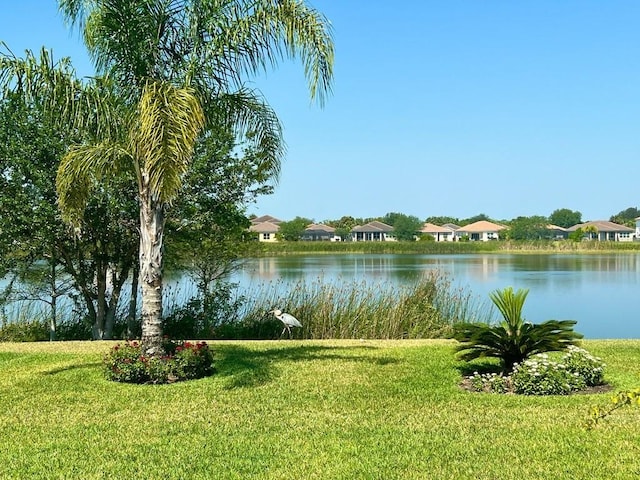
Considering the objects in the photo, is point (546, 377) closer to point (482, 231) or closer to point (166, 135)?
point (166, 135)

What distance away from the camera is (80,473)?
4.84 metres

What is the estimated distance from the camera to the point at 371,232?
104 m

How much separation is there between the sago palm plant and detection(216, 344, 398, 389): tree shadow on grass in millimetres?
1429

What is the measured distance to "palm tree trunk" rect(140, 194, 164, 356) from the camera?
795cm

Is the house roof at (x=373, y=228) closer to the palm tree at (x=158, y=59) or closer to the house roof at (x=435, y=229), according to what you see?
the house roof at (x=435, y=229)

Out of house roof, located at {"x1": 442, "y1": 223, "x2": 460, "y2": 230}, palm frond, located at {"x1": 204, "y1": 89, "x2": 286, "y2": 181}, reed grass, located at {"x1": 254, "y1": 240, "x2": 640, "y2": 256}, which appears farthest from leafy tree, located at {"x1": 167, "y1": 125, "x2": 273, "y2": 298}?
house roof, located at {"x1": 442, "y1": 223, "x2": 460, "y2": 230}

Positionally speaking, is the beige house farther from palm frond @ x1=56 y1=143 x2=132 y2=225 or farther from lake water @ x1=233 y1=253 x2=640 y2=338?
palm frond @ x1=56 y1=143 x2=132 y2=225

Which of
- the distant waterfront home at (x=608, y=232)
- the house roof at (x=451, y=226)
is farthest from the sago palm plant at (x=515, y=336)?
the house roof at (x=451, y=226)

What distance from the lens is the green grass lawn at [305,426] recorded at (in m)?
4.88

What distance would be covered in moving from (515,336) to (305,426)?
9.93 feet

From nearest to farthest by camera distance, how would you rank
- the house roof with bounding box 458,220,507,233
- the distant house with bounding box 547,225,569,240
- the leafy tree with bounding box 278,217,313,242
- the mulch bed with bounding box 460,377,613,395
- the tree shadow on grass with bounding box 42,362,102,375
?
1. the mulch bed with bounding box 460,377,613,395
2. the tree shadow on grass with bounding box 42,362,102,375
3. the leafy tree with bounding box 278,217,313,242
4. the distant house with bounding box 547,225,569,240
5. the house roof with bounding box 458,220,507,233

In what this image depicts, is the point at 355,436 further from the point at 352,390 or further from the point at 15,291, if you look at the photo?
the point at 15,291

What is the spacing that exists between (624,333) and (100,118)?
1409 centimetres

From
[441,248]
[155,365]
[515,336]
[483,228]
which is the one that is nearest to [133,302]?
[155,365]
